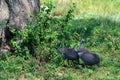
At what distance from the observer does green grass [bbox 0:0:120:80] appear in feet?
23.5

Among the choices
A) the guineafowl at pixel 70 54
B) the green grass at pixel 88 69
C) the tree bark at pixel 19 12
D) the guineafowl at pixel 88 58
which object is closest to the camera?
the green grass at pixel 88 69

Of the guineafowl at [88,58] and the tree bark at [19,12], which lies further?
the tree bark at [19,12]

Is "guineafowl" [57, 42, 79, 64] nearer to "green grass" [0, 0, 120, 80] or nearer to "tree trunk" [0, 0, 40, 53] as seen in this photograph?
"green grass" [0, 0, 120, 80]

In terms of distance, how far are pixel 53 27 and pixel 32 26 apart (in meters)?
0.43

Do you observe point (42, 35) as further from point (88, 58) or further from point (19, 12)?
point (88, 58)

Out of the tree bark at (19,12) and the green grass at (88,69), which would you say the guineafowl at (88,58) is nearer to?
the green grass at (88,69)

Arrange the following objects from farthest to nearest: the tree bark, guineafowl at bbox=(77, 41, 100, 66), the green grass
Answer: the tree bark
guineafowl at bbox=(77, 41, 100, 66)
the green grass

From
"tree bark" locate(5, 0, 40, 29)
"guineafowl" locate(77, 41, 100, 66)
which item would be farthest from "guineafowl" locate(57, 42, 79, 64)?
"tree bark" locate(5, 0, 40, 29)

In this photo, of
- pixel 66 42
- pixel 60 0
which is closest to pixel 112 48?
pixel 66 42

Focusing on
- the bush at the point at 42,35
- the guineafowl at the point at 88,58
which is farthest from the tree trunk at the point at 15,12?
the guineafowl at the point at 88,58

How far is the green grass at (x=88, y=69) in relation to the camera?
7160 mm

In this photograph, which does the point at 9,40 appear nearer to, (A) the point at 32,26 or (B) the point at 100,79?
(A) the point at 32,26

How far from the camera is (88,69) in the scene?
24.7 ft

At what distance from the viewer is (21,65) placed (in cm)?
757
